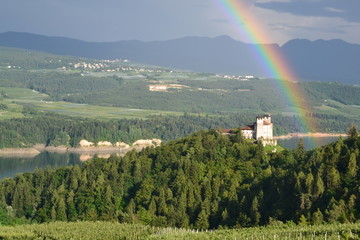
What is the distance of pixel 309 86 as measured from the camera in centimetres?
16512

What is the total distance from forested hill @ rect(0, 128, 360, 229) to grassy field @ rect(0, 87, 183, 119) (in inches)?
2528

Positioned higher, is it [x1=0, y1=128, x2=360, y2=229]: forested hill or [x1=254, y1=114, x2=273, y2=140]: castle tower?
[x1=254, y1=114, x2=273, y2=140]: castle tower

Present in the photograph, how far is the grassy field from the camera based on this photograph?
121 meters

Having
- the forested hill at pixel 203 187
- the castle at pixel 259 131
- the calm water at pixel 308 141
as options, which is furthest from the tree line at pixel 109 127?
the castle at pixel 259 131

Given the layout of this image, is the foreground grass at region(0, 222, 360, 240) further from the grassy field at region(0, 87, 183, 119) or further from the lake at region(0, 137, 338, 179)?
the grassy field at region(0, 87, 183, 119)

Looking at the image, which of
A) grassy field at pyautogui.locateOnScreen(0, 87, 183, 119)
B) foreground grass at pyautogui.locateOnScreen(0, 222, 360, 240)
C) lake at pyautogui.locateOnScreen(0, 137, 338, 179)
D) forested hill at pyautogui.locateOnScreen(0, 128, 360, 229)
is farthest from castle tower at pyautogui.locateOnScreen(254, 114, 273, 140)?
grassy field at pyautogui.locateOnScreen(0, 87, 183, 119)

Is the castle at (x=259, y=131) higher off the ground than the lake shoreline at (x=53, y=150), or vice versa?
the castle at (x=259, y=131)

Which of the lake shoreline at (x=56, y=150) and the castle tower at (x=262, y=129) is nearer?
the castle tower at (x=262, y=129)

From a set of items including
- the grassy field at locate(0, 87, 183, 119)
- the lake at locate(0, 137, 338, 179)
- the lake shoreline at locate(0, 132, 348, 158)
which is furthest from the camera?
A: the grassy field at locate(0, 87, 183, 119)

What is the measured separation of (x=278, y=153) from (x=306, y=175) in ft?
34.2

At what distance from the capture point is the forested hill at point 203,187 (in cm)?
3738

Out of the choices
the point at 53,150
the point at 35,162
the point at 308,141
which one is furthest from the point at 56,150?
the point at 308,141

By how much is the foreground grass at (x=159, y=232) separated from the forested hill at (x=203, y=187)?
159 inches

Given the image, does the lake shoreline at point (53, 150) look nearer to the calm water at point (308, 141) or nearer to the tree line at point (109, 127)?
the tree line at point (109, 127)
